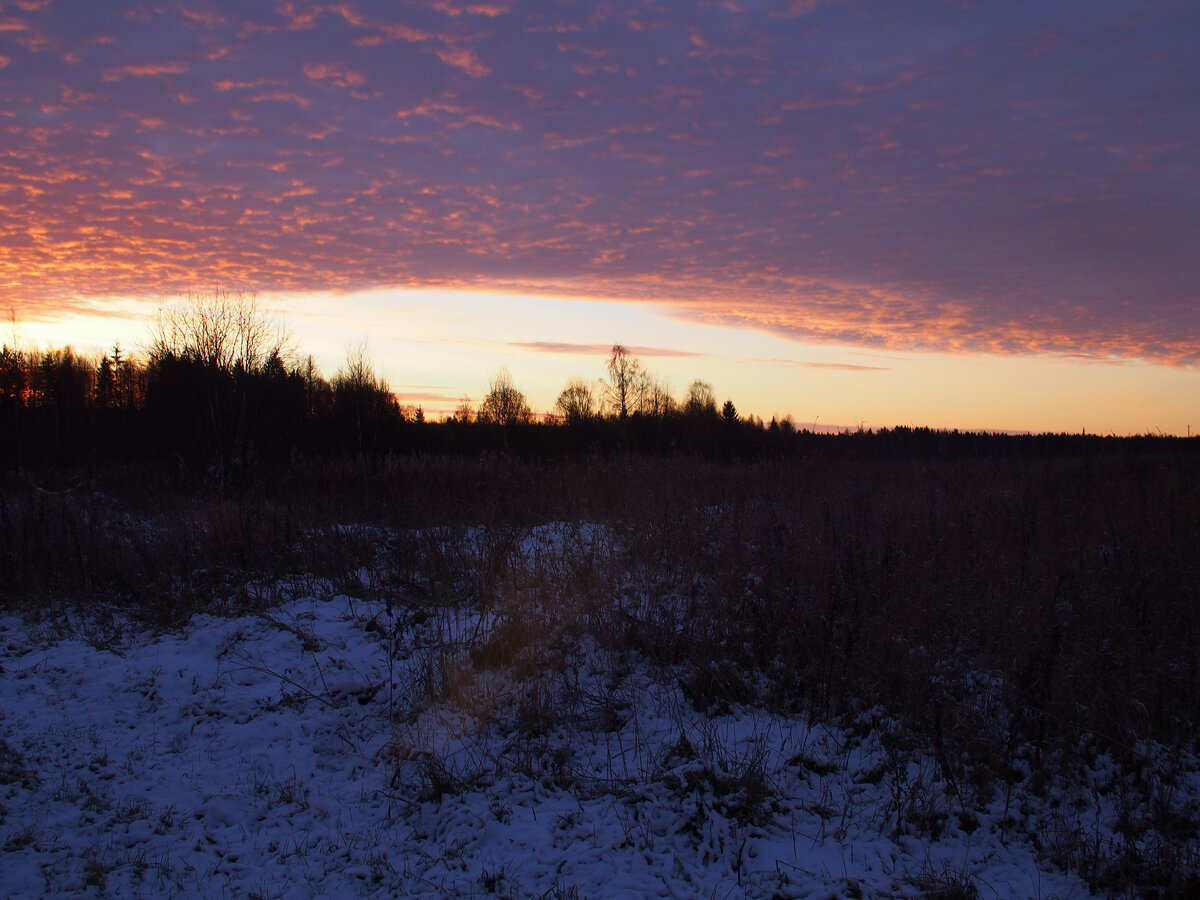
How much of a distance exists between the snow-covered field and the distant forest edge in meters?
9.09

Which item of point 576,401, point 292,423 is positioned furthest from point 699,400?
point 292,423

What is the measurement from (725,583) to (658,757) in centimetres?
259

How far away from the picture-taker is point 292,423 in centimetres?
3712

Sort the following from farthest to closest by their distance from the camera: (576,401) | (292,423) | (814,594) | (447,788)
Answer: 1. (576,401)
2. (292,423)
3. (814,594)
4. (447,788)

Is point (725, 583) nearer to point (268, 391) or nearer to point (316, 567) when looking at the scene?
point (316, 567)

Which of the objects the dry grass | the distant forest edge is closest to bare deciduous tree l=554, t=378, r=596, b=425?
the distant forest edge

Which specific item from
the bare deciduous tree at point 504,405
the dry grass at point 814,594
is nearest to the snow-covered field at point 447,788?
the dry grass at point 814,594

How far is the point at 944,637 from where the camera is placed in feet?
18.4

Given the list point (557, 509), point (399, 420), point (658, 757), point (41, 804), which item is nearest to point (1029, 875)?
point (658, 757)

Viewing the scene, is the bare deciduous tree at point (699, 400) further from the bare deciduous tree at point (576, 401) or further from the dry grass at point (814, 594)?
the dry grass at point (814, 594)

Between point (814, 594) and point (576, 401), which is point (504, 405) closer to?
point (576, 401)

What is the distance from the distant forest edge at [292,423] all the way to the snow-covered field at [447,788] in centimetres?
909

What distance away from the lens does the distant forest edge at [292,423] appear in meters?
22.2

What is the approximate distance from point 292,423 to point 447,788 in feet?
122
